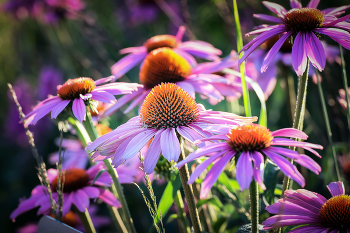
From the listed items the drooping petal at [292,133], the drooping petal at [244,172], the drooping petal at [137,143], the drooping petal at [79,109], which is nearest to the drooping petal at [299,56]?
the drooping petal at [292,133]

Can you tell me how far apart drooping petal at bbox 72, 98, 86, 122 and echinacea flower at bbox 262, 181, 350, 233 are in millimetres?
461

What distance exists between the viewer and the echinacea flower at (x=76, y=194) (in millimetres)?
784

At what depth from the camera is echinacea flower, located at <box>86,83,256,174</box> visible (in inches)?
22.1

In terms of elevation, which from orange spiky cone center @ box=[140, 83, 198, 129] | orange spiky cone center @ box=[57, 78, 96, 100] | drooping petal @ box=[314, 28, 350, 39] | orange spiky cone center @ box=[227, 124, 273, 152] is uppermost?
drooping petal @ box=[314, 28, 350, 39]

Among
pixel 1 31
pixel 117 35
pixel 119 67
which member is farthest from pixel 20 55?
pixel 119 67

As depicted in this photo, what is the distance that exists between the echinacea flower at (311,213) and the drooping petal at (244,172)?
0.44ft

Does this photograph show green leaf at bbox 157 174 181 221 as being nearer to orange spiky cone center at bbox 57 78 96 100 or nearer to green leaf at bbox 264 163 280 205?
green leaf at bbox 264 163 280 205

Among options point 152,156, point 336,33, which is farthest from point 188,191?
point 336,33

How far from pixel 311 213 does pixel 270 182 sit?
0.58 feet

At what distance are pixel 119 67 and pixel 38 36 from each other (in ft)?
9.09

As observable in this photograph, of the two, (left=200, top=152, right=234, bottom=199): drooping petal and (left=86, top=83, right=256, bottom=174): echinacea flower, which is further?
(left=86, top=83, right=256, bottom=174): echinacea flower

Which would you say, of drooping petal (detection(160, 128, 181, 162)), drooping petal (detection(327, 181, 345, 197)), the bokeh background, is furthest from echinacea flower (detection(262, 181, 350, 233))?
the bokeh background

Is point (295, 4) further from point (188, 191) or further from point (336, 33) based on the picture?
point (188, 191)

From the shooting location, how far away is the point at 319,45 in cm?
60
